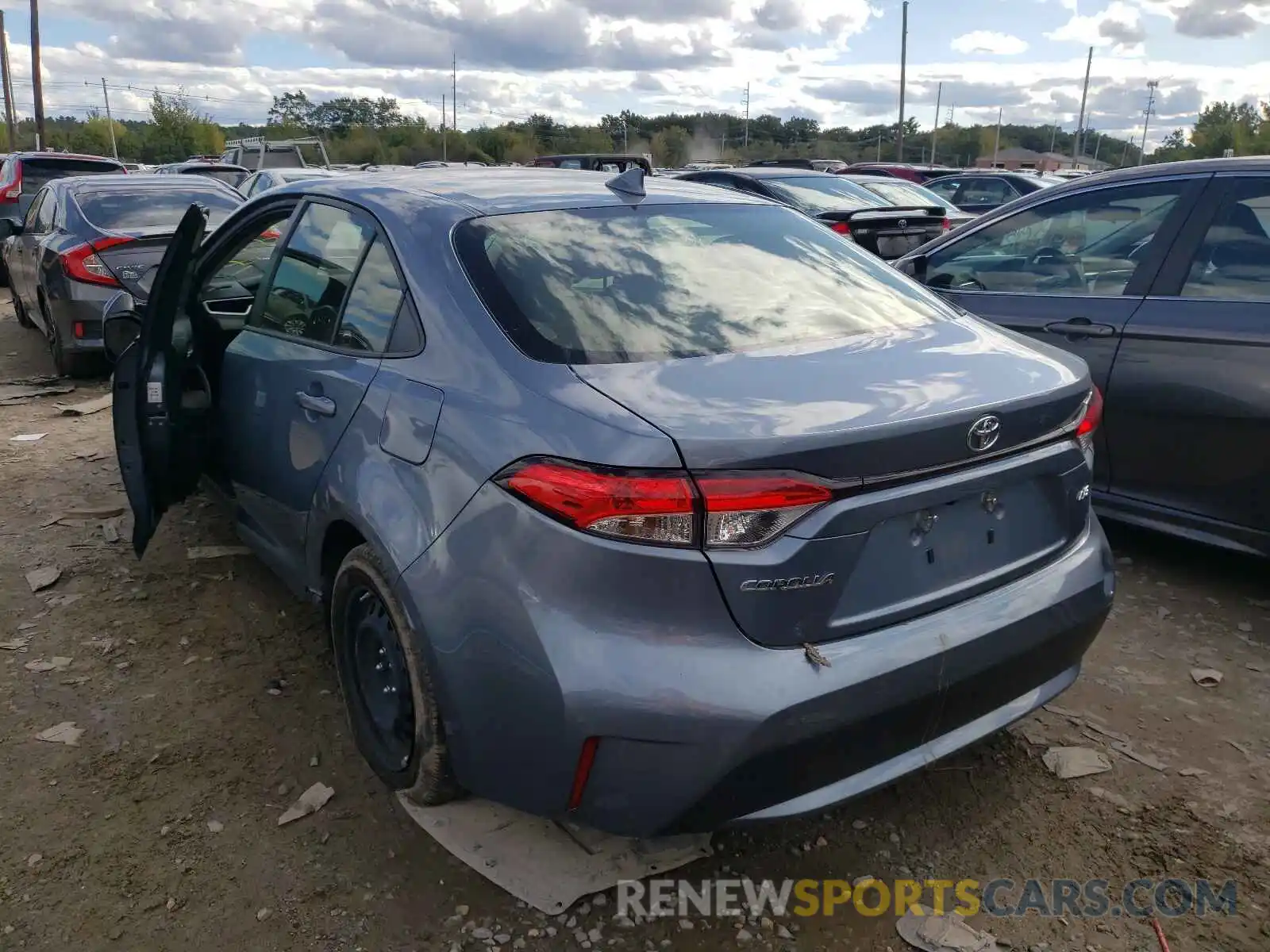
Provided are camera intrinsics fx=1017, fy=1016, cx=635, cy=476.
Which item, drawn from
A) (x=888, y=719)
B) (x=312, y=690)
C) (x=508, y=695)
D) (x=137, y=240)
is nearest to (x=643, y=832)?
(x=508, y=695)

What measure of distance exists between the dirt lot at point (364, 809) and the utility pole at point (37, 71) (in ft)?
129

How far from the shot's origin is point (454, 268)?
2590mm

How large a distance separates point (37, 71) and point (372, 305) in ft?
139

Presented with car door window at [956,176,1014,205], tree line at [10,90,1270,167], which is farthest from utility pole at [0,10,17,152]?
car door window at [956,176,1014,205]

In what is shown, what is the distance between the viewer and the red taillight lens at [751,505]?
6.47ft

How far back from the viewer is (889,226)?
8578mm

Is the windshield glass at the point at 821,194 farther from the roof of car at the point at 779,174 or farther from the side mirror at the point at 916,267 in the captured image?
the side mirror at the point at 916,267

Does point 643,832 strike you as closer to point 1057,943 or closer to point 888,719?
point 888,719

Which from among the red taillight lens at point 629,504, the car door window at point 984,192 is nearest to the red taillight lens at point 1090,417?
the red taillight lens at point 629,504

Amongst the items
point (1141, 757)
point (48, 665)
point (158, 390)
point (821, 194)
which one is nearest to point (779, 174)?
point (821, 194)

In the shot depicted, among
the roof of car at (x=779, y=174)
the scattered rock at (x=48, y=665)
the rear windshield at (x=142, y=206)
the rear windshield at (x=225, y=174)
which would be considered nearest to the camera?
the scattered rock at (x=48, y=665)

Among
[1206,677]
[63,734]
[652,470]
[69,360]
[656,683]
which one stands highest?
[652,470]

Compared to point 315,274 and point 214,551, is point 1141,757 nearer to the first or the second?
point 315,274

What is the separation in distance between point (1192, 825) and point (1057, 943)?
0.65 metres
